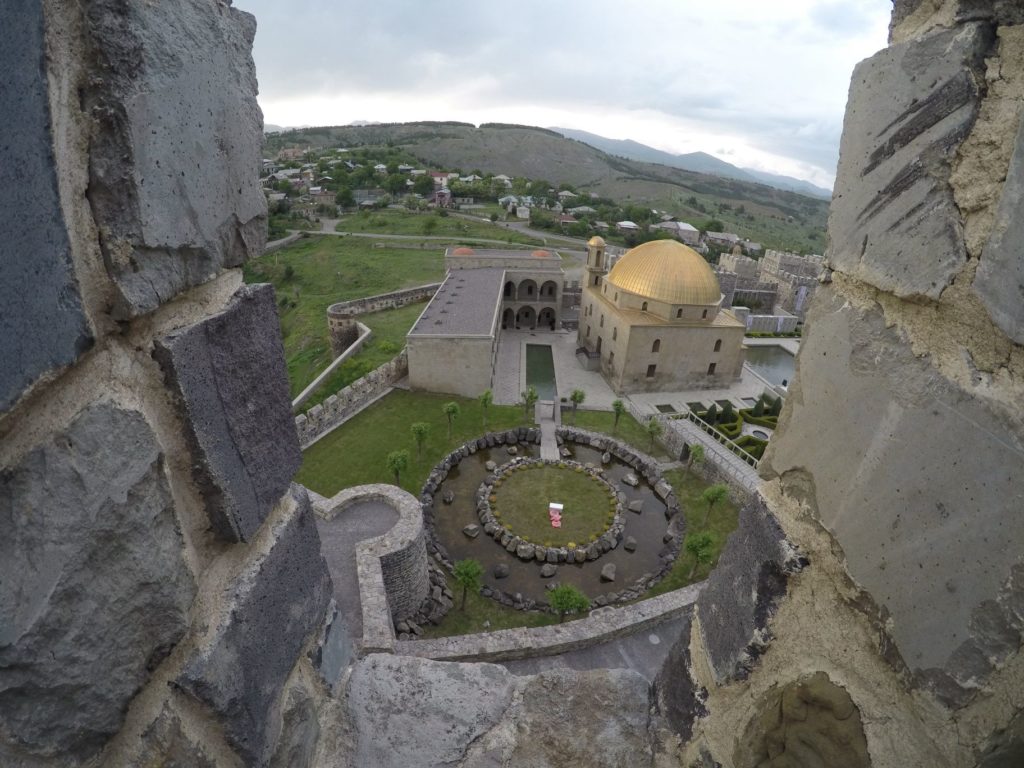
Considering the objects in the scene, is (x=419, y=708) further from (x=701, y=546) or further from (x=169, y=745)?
(x=701, y=546)

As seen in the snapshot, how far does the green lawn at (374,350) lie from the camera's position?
868 inches

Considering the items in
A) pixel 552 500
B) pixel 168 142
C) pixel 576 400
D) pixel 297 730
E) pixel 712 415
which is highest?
pixel 168 142

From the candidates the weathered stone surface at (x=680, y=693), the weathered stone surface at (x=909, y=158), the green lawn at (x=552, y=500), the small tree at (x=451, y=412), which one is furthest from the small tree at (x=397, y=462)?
the weathered stone surface at (x=909, y=158)

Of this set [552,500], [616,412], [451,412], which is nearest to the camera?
[552,500]

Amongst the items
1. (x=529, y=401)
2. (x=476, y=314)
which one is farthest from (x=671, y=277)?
(x=476, y=314)

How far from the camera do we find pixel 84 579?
4.15 ft

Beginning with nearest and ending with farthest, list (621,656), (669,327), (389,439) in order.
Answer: (621,656)
(389,439)
(669,327)

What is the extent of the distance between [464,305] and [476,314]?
1.74m

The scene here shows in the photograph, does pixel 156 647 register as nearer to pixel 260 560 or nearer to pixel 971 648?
pixel 260 560

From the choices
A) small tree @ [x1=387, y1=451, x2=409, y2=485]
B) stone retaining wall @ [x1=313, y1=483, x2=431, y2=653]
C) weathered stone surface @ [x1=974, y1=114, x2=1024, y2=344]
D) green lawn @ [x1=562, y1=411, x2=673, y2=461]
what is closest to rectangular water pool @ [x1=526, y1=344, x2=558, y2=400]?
green lawn @ [x1=562, y1=411, x2=673, y2=461]

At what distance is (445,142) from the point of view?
136375mm

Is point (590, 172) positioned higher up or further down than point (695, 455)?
higher up

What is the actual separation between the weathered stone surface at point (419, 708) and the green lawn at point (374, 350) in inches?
737

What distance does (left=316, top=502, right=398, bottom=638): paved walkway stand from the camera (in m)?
8.88
